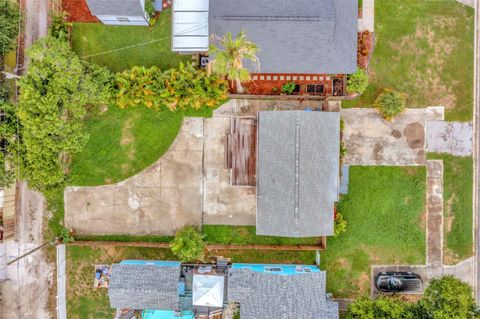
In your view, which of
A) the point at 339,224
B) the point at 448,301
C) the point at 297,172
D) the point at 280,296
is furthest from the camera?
the point at 339,224

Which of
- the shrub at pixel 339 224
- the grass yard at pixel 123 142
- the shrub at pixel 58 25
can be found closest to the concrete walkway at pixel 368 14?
the grass yard at pixel 123 142

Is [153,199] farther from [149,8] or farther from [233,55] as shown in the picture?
[149,8]

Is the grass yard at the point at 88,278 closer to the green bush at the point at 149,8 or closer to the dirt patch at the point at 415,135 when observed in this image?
the green bush at the point at 149,8

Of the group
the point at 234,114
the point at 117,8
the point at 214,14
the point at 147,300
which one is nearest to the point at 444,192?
the point at 234,114

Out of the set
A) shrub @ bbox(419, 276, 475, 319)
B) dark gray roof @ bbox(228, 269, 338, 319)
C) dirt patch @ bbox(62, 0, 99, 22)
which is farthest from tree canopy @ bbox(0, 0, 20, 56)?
shrub @ bbox(419, 276, 475, 319)

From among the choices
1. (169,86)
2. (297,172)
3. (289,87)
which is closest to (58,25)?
(169,86)

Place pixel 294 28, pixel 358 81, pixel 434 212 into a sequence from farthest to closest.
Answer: pixel 434 212, pixel 358 81, pixel 294 28
